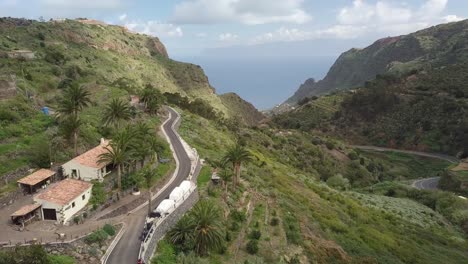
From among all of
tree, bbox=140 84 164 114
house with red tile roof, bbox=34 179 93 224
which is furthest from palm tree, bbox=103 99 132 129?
tree, bbox=140 84 164 114

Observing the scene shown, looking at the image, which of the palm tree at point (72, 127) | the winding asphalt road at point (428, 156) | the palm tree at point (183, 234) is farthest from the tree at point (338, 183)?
the palm tree at point (183, 234)

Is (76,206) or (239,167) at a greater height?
(76,206)

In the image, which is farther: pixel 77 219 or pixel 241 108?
pixel 241 108

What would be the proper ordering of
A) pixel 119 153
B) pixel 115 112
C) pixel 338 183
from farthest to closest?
pixel 338 183
pixel 115 112
pixel 119 153

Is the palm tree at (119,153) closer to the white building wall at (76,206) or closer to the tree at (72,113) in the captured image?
the white building wall at (76,206)

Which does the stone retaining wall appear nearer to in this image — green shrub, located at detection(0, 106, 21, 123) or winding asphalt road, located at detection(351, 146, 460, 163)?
green shrub, located at detection(0, 106, 21, 123)

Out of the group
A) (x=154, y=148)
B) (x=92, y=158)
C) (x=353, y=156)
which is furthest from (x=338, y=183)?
(x=92, y=158)

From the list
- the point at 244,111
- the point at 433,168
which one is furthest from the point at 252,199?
the point at 244,111

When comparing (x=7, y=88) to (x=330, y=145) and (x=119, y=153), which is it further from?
(x=330, y=145)
